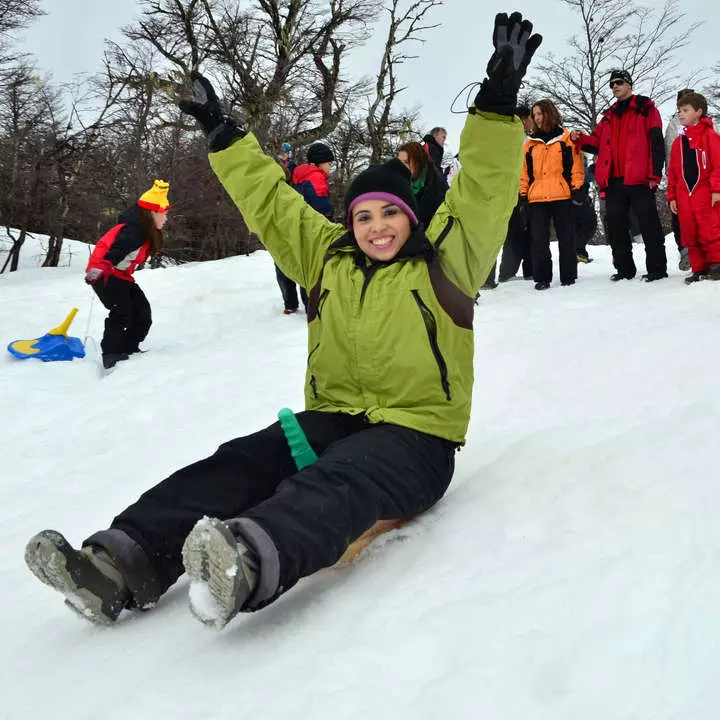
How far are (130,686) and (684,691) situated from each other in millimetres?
1119

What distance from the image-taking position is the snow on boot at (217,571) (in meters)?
1.39

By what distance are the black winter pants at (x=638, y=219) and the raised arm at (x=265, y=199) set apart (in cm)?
428

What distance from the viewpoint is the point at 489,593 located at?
1534mm

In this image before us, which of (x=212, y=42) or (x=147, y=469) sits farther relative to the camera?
(x=212, y=42)

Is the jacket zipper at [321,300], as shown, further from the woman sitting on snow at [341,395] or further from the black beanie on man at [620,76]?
the black beanie on man at [620,76]

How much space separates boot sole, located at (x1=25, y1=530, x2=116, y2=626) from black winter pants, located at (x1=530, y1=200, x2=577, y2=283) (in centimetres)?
565

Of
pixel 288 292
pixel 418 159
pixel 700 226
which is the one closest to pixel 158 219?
pixel 288 292

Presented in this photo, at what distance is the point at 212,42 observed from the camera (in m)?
20.3

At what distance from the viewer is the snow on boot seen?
1390 mm

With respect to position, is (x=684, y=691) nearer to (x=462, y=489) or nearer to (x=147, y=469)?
(x=462, y=489)

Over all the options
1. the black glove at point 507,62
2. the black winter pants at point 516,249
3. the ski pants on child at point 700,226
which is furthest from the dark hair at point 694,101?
the black glove at point 507,62

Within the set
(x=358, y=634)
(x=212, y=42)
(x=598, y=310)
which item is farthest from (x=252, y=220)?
(x=212, y=42)

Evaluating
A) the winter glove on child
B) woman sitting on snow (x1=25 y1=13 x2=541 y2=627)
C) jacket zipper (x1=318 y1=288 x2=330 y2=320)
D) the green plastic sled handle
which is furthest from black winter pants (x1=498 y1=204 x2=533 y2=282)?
the green plastic sled handle

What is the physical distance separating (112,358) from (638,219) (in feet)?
15.8
